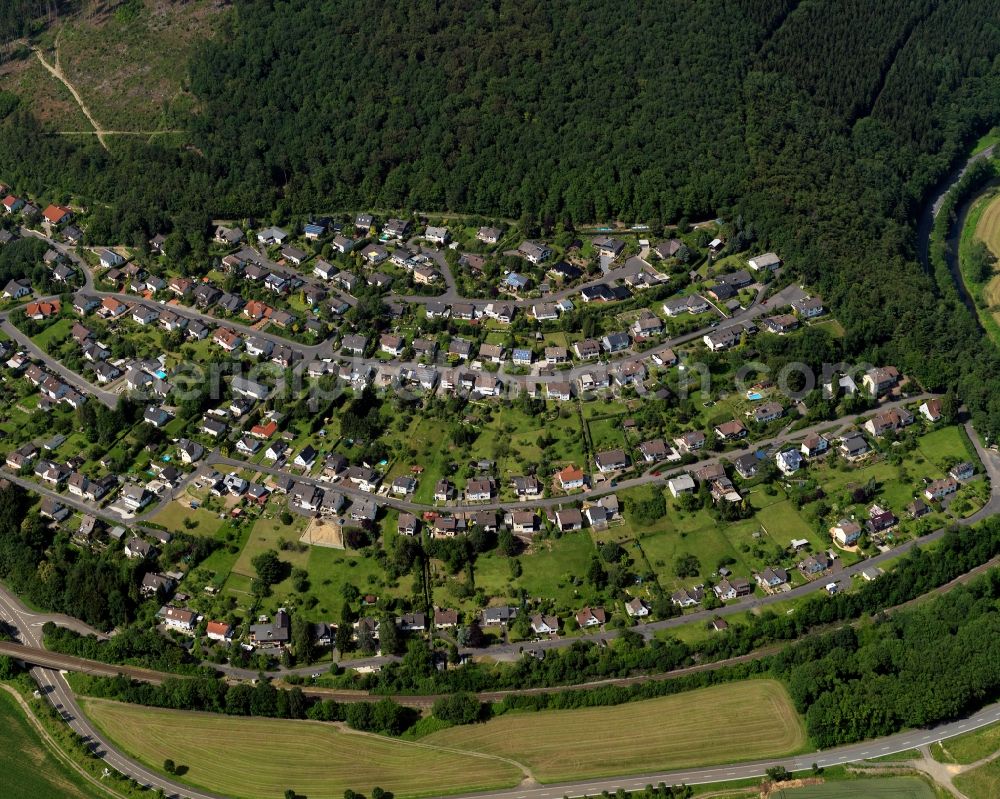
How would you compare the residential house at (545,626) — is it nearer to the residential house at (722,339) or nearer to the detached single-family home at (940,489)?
the detached single-family home at (940,489)

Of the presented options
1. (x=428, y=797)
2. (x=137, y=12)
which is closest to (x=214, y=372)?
(x=428, y=797)

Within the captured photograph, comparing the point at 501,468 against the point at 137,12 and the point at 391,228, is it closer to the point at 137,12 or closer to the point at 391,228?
the point at 391,228

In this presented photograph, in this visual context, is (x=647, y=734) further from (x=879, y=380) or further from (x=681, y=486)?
(x=879, y=380)

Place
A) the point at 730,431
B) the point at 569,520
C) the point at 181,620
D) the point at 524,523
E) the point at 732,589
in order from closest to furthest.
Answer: the point at 181,620 → the point at 732,589 → the point at 569,520 → the point at 524,523 → the point at 730,431

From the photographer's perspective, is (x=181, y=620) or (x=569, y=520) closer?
(x=181, y=620)

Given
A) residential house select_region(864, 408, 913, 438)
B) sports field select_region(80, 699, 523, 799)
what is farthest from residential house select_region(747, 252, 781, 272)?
sports field select_region(80, 699, 523, 799)

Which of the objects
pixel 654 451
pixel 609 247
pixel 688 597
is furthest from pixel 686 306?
pixel 688 597
